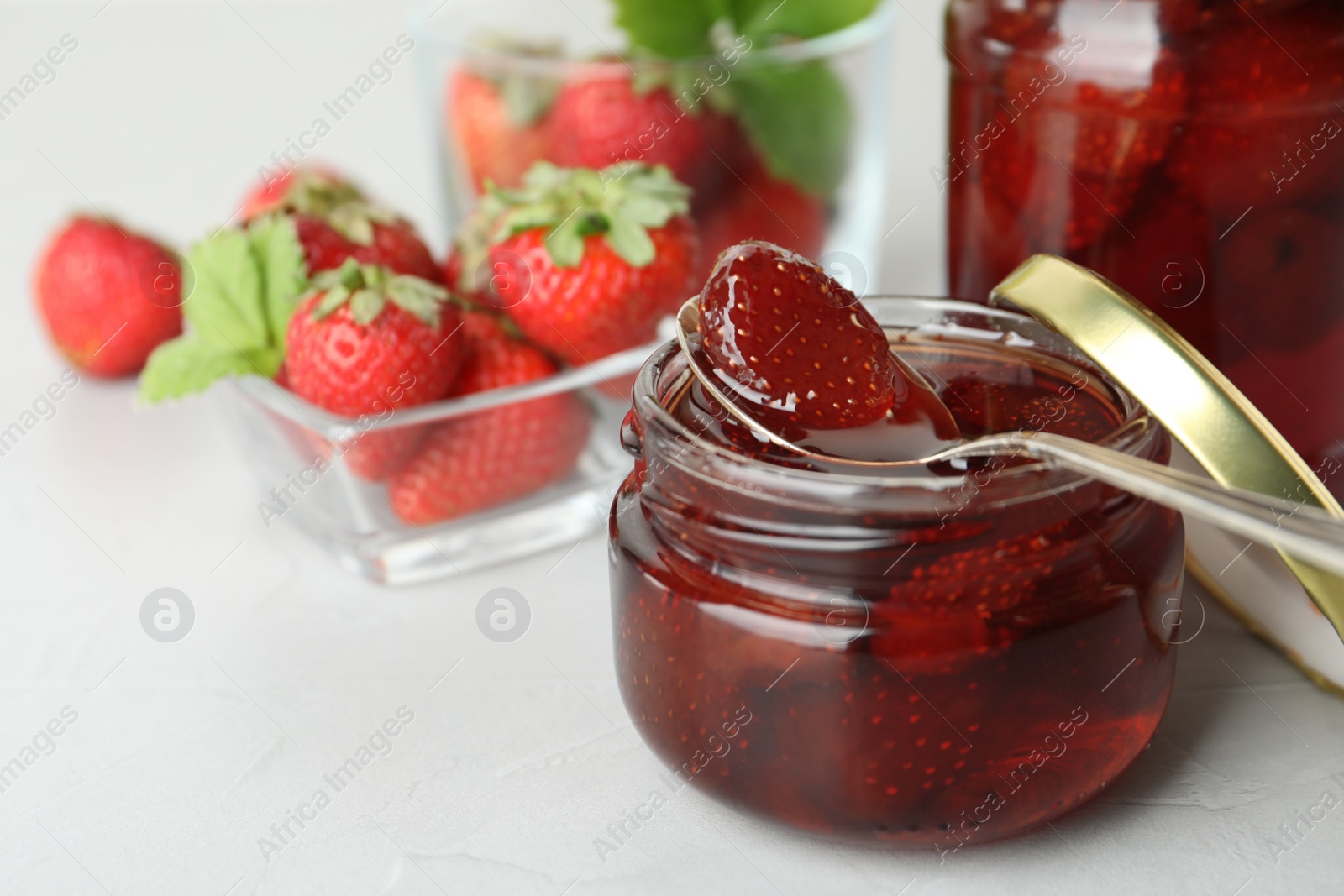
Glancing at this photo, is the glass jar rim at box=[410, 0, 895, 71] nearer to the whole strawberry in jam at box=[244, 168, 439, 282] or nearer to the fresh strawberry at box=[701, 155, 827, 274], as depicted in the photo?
the fresh strawberry at box=[701, 155, 827, 274]

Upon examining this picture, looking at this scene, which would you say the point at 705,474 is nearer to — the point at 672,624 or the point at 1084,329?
the point at 672,624

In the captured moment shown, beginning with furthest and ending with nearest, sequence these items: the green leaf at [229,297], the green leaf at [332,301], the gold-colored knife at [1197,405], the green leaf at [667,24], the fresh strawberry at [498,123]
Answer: the fresh strawberry at [498,123], the green leaf at [667,24], the green leaf at [229,297], the green leaf at [332,301], the gold-colored knife at [1197,405]

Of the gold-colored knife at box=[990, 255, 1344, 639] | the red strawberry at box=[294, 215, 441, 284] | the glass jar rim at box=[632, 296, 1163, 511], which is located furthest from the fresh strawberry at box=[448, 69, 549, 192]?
the gold-colored knife at box=[990, 255, 1344, 639]

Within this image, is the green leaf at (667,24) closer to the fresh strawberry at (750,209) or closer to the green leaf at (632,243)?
the fresh strawberry at (750,209)

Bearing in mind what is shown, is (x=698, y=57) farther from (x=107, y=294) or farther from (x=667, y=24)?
(x=107, y=294)

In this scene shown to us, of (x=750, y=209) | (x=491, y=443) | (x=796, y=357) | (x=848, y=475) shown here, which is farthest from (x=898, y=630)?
(x=750, y=209)

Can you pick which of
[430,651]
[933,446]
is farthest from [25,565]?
[933,446]

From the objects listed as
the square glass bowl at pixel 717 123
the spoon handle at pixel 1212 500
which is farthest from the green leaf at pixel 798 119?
the spoon handle at pixel 1212 500
